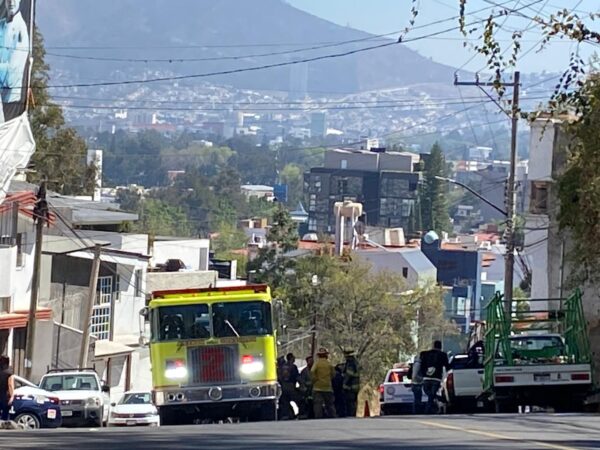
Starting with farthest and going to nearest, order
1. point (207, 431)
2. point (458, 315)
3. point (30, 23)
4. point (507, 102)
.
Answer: point (458, 315) → point (30, 23) → point (507, 102) → point (207, 431)

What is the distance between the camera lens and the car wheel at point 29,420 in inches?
1125

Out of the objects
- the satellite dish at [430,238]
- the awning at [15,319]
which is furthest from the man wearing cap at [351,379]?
the satellite dish at [430,238]

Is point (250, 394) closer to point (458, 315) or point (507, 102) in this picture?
point (507, 102)

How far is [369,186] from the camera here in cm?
15038

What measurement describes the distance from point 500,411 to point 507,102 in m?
8.15

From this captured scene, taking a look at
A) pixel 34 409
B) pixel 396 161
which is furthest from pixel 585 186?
pixel 396 161

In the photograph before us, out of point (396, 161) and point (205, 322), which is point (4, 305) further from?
point (396, 161)

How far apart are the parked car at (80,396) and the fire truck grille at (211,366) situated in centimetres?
678

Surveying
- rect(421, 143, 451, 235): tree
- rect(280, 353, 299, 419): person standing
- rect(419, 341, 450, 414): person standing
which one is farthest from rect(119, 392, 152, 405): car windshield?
rect(421, 143, 451, 235): tree

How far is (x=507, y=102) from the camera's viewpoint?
21422mm

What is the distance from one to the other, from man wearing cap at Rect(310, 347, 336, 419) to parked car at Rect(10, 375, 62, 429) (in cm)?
531

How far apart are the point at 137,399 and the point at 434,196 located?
341ft

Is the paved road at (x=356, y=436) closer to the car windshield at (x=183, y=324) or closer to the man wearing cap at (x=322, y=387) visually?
the car windshield at (x=183, y=324)

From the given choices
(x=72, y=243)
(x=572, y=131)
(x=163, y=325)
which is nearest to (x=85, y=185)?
(x=72, y=243)
